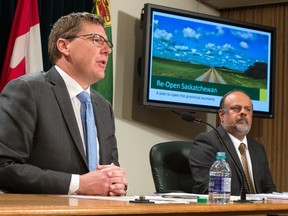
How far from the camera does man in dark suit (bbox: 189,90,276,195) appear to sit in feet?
12.6

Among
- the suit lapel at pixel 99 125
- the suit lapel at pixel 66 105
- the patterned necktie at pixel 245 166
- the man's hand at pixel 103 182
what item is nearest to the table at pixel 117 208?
the man's hand at pixel 103 182

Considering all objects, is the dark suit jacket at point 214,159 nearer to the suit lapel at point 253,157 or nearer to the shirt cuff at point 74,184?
the suit lapel at point 253,157

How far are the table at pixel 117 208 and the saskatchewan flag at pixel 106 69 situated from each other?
8.91 ft

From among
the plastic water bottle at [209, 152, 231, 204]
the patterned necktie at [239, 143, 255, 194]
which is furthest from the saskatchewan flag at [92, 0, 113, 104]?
the plastic water bottle at [209, 152, 231, 204]

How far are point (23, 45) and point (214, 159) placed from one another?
157 cm

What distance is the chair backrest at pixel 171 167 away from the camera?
12.7 feet

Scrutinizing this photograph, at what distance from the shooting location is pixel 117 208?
1.49 meters

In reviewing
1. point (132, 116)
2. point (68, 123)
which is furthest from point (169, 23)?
point (68, 123)

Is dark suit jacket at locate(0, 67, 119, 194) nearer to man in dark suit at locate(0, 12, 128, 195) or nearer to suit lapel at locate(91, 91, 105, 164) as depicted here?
man in dark suit at locate(0, 12, 128, 195)

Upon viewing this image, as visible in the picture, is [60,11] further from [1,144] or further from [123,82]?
[1,144]

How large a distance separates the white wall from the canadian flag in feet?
3.66

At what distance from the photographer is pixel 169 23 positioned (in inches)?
207

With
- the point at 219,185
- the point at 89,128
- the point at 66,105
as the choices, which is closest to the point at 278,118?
the point at 89,128

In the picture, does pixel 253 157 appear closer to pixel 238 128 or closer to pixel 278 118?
pixel 238 128
